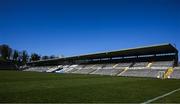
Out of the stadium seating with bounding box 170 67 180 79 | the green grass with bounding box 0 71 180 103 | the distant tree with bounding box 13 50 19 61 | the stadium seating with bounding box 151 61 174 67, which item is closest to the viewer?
the green grass with bounding box 0 71 180 103

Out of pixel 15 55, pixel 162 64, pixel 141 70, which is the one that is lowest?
pixel 141 70

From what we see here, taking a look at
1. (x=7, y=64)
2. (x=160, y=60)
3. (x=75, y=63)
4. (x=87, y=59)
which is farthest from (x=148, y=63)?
(x=7, y=64)

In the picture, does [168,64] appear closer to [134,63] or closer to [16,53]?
[134,63]

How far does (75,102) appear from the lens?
1055 cm

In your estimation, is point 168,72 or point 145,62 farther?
point 145,62

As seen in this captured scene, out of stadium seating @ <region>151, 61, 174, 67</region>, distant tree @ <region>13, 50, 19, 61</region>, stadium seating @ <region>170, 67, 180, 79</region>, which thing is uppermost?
distant tree @ <region>13, 50, 19, 61</region>

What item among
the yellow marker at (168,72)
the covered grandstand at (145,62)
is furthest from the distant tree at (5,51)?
the yellow marker at (168,72)

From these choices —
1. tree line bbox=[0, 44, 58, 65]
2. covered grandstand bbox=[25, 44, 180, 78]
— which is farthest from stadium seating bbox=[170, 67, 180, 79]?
tree line bbox=[0, 44, 58, 65]

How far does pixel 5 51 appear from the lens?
134m

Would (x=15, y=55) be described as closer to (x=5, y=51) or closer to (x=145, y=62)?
(x=5, y=51)

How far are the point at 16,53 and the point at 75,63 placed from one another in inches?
2342

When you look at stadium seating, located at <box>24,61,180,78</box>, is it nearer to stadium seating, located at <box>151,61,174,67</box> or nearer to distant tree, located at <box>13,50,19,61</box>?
stadium seating, located at <box>151,61,174,67</box>

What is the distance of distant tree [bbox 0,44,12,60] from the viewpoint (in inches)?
5207

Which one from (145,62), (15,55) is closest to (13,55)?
(15,55)
